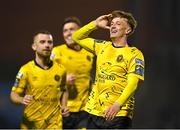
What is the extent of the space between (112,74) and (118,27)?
340 millimetres

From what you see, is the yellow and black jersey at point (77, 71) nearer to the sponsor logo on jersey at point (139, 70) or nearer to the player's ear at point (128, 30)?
the player's ear at point (128, 30)

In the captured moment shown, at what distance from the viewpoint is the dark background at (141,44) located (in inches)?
277

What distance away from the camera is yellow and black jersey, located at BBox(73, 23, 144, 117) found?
13.0 feet

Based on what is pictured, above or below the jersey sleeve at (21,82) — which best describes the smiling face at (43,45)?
above

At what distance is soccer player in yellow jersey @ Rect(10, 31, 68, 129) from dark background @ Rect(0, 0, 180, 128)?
1808 mm

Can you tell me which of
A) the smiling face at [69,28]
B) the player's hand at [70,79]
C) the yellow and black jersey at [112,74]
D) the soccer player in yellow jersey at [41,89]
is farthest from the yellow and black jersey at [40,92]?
the yellow and black jersey at [112,74]

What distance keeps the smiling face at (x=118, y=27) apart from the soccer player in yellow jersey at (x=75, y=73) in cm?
170

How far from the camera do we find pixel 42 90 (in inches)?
197

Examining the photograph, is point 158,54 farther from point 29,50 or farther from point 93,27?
point 93,27

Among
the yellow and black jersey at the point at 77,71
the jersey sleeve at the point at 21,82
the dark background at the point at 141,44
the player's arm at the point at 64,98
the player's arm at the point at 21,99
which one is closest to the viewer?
the player's arm at the point at 21,99

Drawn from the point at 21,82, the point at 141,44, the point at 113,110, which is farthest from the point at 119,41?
the point at 141,44

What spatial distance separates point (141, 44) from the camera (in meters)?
7.05

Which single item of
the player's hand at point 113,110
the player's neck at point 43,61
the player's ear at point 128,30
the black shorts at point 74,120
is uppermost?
the player's ear at point 128,30

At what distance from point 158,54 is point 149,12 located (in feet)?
1.86
